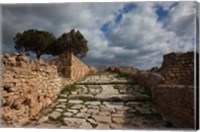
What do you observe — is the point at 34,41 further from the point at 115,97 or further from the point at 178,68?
the point at 178,68

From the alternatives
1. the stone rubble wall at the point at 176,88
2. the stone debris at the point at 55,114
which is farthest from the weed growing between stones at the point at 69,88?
the stone rubble wall at the point at 176,88

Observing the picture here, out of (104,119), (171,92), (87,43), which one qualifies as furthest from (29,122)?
(171,92)

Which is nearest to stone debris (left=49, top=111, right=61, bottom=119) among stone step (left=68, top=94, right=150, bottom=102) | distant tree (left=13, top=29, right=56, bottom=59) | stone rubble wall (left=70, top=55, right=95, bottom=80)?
stone step (left=68, top=94, right=150, bottom=102)

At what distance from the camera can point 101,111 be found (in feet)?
12.9

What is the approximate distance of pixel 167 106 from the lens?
365 cm

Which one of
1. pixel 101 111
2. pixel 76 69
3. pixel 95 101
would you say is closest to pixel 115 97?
pixel 95 101

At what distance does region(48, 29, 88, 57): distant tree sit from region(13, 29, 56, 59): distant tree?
146 mm

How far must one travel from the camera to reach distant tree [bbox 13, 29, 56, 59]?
12.8 ft

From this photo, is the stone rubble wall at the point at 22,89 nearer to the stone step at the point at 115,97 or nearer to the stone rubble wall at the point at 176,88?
the stone step at the point at 115,97

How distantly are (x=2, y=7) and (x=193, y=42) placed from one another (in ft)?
8.17

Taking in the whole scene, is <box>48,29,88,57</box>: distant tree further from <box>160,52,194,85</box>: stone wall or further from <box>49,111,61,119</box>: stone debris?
<box>160,52,194,85</box>: stone wall

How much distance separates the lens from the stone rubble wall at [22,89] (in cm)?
358

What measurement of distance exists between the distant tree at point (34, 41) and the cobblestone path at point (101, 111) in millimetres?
839

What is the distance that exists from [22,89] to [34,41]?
2.92 ft
